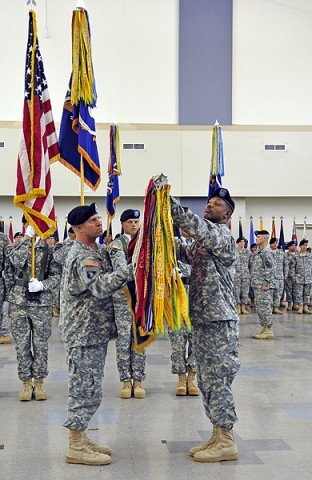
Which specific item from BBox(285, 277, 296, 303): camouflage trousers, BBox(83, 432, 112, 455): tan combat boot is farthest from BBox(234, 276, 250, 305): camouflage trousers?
BBox(83, 432, 112, 455): tan combat boot

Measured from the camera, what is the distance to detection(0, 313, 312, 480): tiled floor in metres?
3.75

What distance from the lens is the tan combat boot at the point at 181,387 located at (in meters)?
5.69

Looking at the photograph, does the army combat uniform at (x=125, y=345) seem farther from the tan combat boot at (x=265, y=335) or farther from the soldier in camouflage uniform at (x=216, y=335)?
the tan combat boot at (x=265, y=335)

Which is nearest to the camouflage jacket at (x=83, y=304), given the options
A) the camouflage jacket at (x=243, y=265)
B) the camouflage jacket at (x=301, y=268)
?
the camouflage jacket at (x=243, y=265)

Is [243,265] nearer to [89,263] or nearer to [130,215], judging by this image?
[130,215]

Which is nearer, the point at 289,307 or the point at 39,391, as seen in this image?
the point at 39,391

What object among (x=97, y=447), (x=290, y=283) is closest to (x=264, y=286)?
(x=290, y=283)

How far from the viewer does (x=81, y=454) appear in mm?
3871

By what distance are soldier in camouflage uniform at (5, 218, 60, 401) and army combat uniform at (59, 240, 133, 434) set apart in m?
1.58

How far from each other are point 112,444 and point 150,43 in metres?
15.0

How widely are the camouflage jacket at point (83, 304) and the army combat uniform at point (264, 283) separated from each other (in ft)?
19.6

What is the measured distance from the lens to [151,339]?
3773 millimetres

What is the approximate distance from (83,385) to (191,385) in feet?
6.78

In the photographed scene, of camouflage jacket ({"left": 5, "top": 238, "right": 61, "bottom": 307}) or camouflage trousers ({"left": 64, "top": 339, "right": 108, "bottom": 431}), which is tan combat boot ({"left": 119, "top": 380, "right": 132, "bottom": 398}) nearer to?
camouflage jacket ({"left": 5, "top": 238, "right": 61, "bottom": 307})
